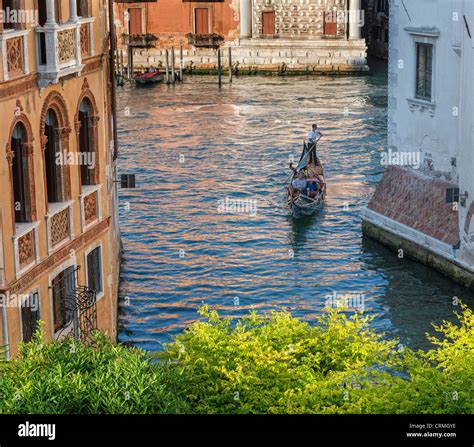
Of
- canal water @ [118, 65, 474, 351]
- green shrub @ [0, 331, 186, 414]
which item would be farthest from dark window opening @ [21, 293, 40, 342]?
canal water @ [118, 65, 474, 351]

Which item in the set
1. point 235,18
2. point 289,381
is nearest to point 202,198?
point 289,381

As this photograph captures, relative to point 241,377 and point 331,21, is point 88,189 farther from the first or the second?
point 331,21

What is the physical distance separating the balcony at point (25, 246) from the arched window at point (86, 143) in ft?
11.2

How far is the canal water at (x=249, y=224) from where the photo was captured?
33.7 meters

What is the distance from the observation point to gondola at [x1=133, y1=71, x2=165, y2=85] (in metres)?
79.2

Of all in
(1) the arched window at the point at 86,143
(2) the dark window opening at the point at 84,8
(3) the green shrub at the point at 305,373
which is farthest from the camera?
(2) the dark window opening at the point at 84,8

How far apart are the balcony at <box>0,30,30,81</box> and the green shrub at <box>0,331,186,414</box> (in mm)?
4886

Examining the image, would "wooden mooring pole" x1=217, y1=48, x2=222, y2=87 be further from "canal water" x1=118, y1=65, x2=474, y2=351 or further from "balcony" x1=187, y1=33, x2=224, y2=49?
"canal water" x1=118, y1=65, x2=474, y2=351

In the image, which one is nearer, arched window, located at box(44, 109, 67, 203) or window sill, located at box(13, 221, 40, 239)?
window sill, located at box(13, 221, 40, 239)

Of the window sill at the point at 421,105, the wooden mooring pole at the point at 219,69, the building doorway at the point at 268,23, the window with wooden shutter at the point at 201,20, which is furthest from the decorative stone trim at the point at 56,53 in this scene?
the window with wooden shutter at the point at 201,20

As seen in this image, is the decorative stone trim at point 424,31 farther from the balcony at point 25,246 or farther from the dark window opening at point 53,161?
the balcony at point 25,246

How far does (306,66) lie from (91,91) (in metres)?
62.9

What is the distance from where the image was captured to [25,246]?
63.3 ft
